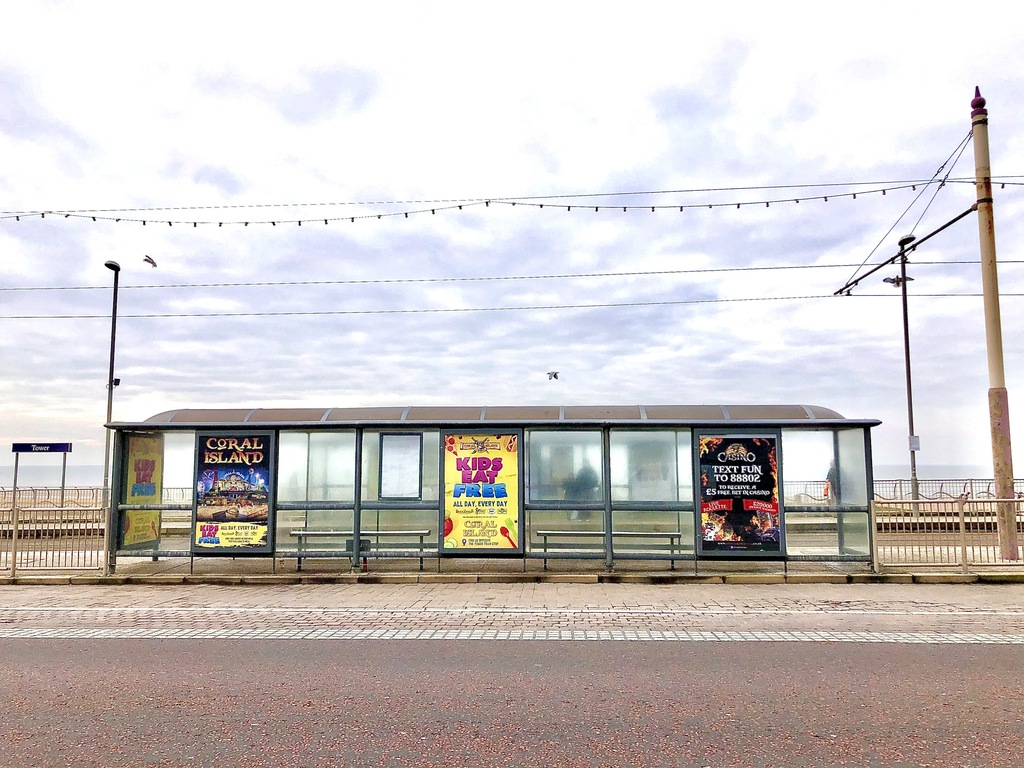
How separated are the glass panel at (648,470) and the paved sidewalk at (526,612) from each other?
2553mm

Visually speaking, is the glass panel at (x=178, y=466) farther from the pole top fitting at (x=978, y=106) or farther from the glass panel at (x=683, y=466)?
the pole top fitting at (x=978, y=106)

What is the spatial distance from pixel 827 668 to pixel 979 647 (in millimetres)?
1962

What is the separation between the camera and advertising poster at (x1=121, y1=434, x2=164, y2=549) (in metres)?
13.2

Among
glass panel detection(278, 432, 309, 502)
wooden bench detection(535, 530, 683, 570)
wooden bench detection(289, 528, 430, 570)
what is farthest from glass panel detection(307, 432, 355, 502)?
wooden bench detection(535, 530, 683, 570)

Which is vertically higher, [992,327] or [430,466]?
[992,327]

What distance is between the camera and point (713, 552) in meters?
12.1

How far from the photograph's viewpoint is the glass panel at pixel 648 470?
13.6 m

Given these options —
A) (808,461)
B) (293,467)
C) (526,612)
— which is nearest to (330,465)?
(293,467)

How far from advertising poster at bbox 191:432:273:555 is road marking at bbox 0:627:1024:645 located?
4.54 meters

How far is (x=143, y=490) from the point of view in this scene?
13.6 metres

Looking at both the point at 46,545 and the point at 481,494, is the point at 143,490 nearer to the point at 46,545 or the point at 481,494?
the point at 46,545

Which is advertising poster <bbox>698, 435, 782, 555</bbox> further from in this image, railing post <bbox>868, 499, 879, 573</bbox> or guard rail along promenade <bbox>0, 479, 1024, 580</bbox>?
railing post <bbox>868, 499, 879, 573</bbox>

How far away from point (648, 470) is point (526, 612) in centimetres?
537

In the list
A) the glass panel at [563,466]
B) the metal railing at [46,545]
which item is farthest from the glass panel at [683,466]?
the metal railing at [46,545]
